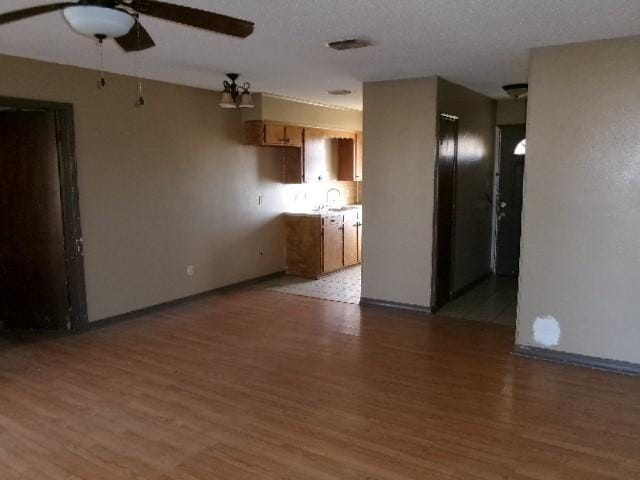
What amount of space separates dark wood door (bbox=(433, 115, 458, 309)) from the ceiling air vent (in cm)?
175

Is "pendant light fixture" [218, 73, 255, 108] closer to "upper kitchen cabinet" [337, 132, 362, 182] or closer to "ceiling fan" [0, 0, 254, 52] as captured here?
"ceiling fan" [0, 0, 254, 52]

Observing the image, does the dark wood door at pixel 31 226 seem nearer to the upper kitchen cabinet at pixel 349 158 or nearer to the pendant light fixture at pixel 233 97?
the pendant light fixture at pixel 233 97

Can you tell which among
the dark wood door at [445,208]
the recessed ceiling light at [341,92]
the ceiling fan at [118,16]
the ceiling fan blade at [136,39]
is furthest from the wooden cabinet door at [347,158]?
the ceiling fan at [118,16]

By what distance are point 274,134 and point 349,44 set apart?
2.97 m

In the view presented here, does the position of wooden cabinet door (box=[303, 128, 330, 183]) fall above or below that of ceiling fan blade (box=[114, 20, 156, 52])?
below

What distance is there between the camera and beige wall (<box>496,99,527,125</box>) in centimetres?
700

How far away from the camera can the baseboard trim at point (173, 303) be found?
5.05 meters

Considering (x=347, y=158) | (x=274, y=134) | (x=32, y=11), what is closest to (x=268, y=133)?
(x=274, y=134)

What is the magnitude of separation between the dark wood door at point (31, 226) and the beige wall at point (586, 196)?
416cm

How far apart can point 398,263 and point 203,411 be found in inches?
114

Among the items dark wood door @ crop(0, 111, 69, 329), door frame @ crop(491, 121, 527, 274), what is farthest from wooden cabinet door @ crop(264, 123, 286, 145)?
door frame @ crop(491, 121, 527, 274)

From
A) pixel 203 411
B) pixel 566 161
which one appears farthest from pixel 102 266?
pixel 566 161

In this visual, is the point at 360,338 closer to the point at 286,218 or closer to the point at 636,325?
the point at 636,325

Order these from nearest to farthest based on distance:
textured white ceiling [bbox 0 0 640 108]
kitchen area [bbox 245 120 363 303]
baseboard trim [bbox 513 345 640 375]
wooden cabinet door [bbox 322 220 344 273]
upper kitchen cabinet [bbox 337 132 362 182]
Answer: textured white ceiling [bbox 0 0 640 108] → baseboard trim [bbox 513 345 640 375] → kitchen area [bbox 245 120 363 303] → wooden cabinet door [bbox 322 220 344 273] → upper kitchen cabinet [bbox 337 132 362 182]
